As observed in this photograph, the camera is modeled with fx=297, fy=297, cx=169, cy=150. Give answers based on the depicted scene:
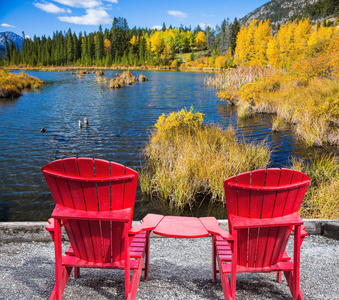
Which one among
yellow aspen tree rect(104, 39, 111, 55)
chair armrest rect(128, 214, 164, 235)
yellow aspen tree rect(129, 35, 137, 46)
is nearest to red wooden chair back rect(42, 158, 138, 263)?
chair armrest rect(128, 214, 164, 235)

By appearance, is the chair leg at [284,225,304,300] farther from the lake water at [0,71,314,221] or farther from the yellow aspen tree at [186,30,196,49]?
the yellow aspen tree at [186,30,196,49]

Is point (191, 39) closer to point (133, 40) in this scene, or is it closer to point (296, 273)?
point (133, 40)

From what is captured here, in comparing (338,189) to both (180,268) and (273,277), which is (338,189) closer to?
(273,277)

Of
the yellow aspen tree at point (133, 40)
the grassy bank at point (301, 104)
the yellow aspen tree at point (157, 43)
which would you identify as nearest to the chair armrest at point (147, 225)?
the grassy bank at point (301, 104)

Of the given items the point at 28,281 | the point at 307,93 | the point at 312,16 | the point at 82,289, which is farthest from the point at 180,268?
the point at 312,16

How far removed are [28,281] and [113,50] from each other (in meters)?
103

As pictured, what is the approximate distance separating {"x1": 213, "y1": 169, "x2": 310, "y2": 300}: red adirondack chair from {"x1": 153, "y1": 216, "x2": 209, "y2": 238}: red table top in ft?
0.99

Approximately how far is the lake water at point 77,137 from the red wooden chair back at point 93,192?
3484mm

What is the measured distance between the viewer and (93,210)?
7.09 feet

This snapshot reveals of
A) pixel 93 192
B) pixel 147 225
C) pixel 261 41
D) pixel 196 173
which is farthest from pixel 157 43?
pixel 93 192

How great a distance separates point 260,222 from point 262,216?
2.0 inches

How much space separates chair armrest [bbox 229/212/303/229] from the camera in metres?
2.07

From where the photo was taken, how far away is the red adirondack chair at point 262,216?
6.73 feet

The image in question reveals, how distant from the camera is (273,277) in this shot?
2.85 m
